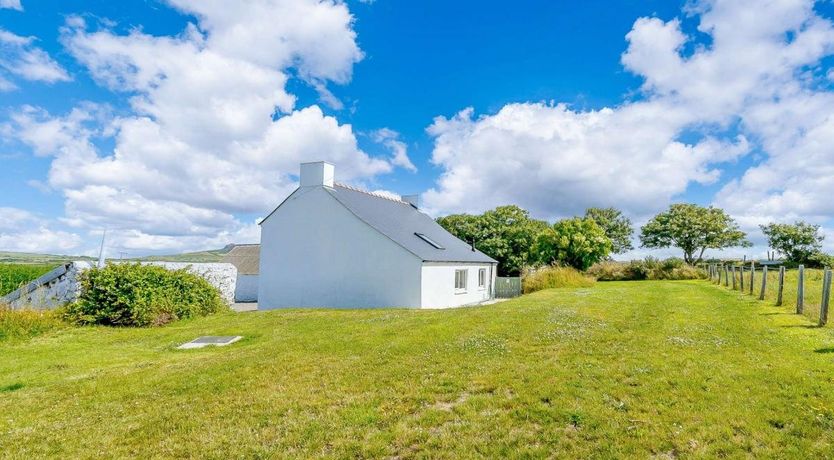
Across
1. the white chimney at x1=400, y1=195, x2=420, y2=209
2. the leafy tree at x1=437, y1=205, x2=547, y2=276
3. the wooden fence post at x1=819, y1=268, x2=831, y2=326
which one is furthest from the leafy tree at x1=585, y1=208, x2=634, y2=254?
the wooden fence post at x1=819, y1=268, x2=831, y2=326

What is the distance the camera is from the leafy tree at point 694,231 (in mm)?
Answer: 56719

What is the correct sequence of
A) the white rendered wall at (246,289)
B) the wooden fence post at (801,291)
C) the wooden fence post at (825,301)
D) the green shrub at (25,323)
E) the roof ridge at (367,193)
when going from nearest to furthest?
the wooden fence post at (825,301) → the green shrub at (25,323) → the wooden fence post at (801,291) → the roof ridge at (367,193) → the white rendered wall at (246,289)

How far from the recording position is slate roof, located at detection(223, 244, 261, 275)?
123ft

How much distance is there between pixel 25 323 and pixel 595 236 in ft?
114

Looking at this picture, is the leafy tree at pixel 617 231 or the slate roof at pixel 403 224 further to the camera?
the leafy tree at pixel 617 231

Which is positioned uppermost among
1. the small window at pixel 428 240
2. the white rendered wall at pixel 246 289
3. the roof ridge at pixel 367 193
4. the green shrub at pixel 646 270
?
the roof ridge at pixel 367 193

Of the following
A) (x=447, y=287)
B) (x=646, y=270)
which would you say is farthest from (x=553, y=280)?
(x=646, y=270)

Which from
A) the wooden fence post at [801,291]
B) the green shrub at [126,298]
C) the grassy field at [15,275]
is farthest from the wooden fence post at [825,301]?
the grassy field at [15,275]

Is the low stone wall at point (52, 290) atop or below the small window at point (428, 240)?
below

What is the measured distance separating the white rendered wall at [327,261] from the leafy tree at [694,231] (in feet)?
166

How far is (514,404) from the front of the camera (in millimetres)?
5566

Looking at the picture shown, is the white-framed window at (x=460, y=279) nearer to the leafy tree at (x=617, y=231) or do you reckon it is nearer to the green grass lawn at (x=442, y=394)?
the green grass lawn at (x=442, y=394)

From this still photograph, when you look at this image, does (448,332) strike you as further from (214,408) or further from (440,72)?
(440,72)

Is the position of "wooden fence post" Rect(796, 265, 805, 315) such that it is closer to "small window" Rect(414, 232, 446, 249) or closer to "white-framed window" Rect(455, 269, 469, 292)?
"white-framed window" Rect(455, 269, 469, 292)
